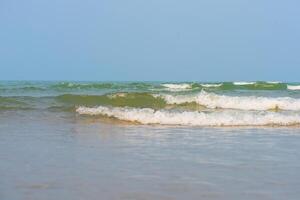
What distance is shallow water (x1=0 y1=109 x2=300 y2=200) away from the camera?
3912 mm

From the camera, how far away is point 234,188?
13.3 feet

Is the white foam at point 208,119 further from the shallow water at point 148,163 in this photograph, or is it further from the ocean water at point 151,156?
the shallow water at point 148,163

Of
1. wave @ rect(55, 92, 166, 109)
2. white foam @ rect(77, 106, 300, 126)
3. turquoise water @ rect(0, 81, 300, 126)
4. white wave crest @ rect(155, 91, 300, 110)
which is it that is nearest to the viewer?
white foam @ rect(77, 106, 300, 126)

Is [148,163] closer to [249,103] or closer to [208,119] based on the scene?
[208,119]

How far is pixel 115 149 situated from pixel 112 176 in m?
1.58

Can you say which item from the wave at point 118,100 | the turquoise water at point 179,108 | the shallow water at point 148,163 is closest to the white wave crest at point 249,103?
the turquoise water at point 179,108

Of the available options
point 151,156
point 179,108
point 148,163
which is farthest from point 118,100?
point 148,163

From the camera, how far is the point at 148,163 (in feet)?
16.8

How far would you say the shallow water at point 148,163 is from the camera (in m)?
3.91

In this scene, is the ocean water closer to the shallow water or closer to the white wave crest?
the shallow water

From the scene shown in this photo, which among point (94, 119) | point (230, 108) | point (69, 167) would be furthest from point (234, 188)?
point (230, 108)

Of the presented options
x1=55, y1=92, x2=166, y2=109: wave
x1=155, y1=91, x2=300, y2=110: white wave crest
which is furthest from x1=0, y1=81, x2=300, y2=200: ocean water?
x1=55, y1=92, x2=166, y2=109: wave

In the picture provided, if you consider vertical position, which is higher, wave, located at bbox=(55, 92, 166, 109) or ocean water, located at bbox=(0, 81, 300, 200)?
wave, located at bbox=(55, 92, 166, 109)

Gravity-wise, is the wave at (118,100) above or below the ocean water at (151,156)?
above
